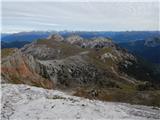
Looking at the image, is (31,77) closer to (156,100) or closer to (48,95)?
(156,100)

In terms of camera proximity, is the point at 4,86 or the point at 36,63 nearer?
the point at 4,86

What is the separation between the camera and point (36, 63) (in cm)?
14838

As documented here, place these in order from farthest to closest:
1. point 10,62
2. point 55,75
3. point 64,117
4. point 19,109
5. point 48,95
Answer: point 55,75 → point 10,62 → point 48,95 → point 19,109 → point 64,117

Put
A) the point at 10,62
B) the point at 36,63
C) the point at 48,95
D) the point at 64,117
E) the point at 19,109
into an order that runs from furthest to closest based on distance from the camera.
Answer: the point at 36,63 < the point at 10,62 < the point at 48,95 < the point at 19,109 < the point at 64,117

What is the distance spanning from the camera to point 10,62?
398ft

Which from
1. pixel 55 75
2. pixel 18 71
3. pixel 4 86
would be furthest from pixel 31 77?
pixel 4 86

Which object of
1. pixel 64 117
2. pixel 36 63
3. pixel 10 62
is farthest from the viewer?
pixel 36 63

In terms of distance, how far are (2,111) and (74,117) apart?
6.57 meters

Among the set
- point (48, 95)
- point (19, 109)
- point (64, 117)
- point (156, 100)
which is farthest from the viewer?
point (156, 100)

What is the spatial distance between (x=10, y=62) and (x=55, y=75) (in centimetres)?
4824

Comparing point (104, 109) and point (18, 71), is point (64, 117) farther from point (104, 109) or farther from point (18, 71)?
point (18, 71)

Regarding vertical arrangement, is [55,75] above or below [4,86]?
below

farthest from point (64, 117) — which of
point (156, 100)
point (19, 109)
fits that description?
point (156, 100)

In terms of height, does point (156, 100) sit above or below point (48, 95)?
below
